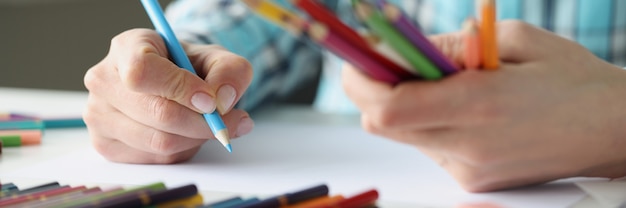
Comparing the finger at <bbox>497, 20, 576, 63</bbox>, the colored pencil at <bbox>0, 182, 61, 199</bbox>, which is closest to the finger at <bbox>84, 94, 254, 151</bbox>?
the colored pencil at <bbox>0, 182, 61, 199</bbox>

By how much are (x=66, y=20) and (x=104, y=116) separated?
112 cm

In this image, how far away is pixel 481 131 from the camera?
0.45 metres

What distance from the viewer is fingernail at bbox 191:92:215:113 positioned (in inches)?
22.0

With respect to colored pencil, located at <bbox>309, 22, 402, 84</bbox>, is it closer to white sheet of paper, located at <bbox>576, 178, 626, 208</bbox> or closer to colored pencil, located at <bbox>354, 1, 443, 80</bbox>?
colored pencil, located at <bbox>354, 1, 443, 80</bbox>

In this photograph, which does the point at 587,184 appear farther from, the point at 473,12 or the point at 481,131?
the point at 473,12

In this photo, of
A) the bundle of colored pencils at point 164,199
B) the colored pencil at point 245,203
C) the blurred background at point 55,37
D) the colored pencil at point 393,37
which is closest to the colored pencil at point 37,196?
the bundle of colored pencils at point 164,199

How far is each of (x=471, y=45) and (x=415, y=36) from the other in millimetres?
48

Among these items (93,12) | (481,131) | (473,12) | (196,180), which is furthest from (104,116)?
(93,12)

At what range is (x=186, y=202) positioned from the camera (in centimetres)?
46

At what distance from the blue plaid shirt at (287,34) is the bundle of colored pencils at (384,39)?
382 mm

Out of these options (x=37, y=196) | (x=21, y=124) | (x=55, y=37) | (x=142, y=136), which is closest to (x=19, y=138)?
(x=21, y=124)

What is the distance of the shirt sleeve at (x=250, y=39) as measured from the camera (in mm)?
847

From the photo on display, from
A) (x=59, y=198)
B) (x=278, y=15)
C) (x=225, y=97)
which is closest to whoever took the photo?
(x=278, y=15)

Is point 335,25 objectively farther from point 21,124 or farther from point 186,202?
point 21,124
